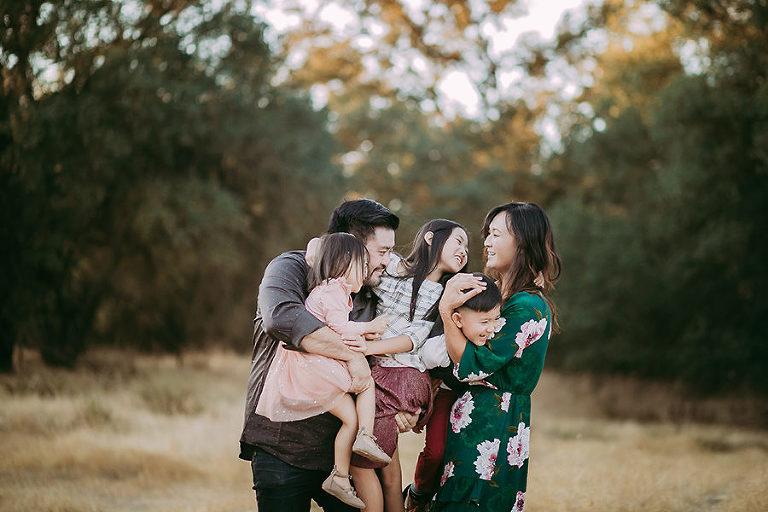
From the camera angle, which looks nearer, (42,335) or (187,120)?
(42,335)

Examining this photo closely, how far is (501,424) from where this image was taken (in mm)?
3561

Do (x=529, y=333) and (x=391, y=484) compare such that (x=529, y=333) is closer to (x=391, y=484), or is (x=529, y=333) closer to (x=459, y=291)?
(x=459, y=291)

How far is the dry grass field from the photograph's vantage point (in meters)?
7.02

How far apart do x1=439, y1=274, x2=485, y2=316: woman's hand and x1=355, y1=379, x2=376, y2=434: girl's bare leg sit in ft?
1.66

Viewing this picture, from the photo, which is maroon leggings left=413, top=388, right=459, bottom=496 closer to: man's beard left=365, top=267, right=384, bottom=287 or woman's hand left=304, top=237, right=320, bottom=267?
man's beard left=365, top=267, right=384, bottom=287

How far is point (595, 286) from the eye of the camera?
17969 mm

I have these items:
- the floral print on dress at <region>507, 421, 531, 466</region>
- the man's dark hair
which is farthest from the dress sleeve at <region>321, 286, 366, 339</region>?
the floral print on dress at <region>507, 421, 531, 466</region>

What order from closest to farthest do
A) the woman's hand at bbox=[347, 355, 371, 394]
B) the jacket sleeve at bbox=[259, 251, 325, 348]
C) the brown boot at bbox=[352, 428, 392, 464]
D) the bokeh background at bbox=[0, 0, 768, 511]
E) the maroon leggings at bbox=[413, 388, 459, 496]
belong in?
the jacket sleeve at bbox=[259, 251, 325, 348] < the brown boot at bbox=[352, 428, 392, 464] < the woman's hand at bbox=[347, 355, 371, 394] < the maroon leggings at bbox=[413, 388, 459, 496] < the bokeh background at bbox=[0, 0, 768, 511]

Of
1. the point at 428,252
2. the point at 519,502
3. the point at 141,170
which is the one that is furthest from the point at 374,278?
the point at 141,170

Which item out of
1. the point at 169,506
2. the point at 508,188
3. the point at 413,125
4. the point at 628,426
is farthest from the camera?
the point at 413,125

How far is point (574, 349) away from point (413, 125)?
45.5 feet

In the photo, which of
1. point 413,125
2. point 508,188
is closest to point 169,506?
point 508,188

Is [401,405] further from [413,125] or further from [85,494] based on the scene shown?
[413,125]

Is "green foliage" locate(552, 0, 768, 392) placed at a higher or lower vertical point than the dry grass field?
higher
